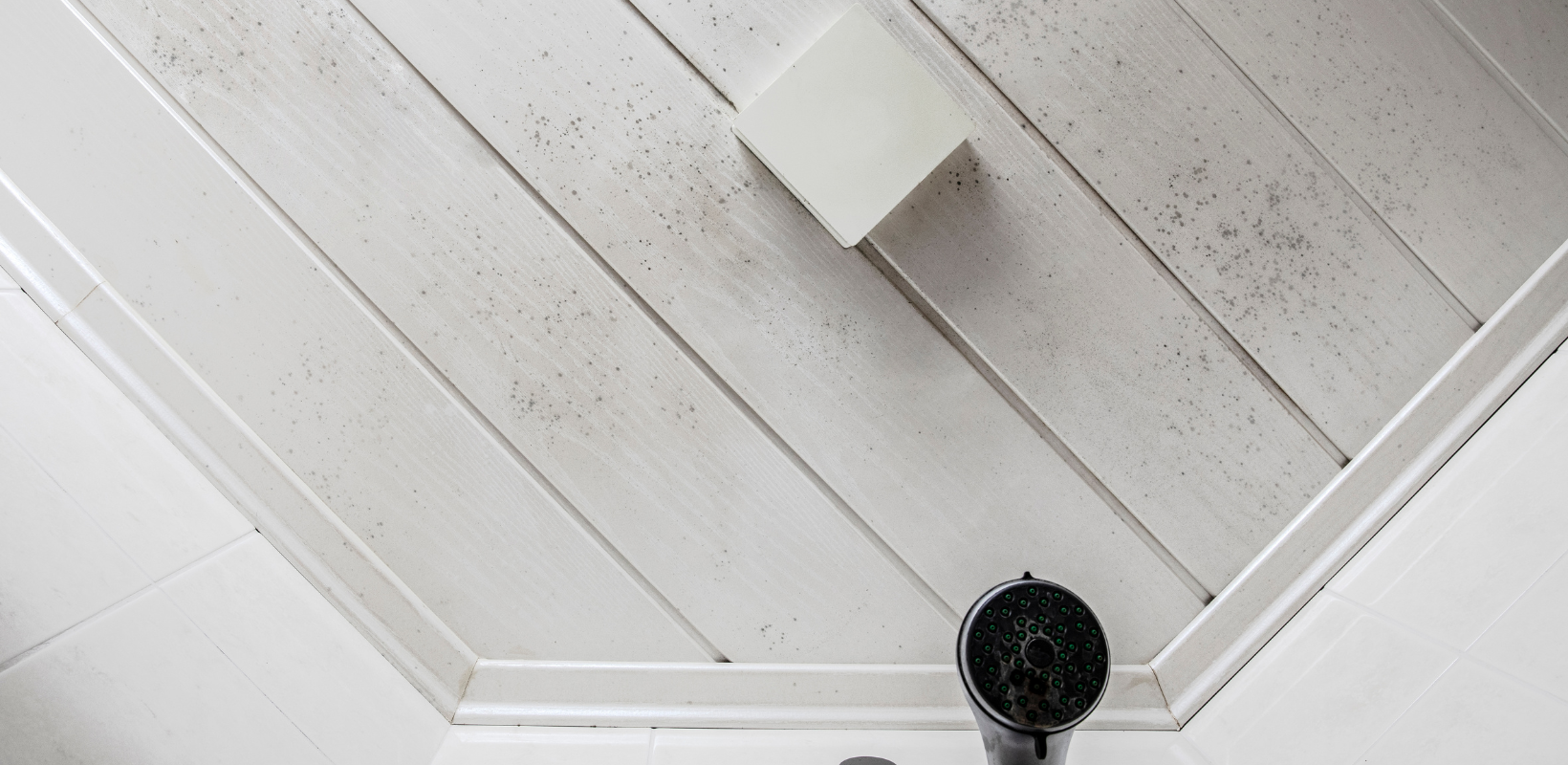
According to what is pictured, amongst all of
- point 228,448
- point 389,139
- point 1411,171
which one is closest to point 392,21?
point 389,139

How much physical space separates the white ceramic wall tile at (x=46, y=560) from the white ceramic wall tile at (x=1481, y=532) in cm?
105

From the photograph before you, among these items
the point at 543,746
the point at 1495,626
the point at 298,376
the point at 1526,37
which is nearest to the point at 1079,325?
the point at 1495,626

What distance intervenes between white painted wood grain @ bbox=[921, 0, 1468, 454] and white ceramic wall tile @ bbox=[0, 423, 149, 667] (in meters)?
0.84

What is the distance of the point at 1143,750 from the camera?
28.1 inches

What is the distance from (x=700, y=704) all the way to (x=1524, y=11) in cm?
101

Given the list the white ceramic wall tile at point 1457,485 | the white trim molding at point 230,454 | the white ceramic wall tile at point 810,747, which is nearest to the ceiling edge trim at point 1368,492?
the white ceramic wall tile at point 1457,485

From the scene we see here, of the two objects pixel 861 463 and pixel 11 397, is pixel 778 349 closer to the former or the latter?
pixel 861 463

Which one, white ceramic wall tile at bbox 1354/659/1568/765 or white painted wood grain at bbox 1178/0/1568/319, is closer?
white ceramic wall tile at bbox 1354/659/1568/765

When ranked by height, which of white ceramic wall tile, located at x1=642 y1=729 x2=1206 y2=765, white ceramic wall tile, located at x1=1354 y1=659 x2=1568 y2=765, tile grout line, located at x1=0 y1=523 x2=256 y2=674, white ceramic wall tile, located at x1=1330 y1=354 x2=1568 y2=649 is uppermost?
tile grout line, located at x1=0 y1=523 x2=256 y2=674

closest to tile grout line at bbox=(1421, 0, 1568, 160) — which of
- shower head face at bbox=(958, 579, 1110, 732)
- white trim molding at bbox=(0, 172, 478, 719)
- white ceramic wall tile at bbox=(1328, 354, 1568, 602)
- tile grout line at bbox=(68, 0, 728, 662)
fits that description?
white ceramic wall tile at bbox=(1328, 354, 1568, 602)

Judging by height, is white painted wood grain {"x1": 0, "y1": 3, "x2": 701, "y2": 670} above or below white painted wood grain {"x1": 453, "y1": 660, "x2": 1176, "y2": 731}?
above

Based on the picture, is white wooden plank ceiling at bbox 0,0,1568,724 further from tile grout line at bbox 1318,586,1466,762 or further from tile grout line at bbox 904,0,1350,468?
tile grout line at bbox 1318,586,1466,762

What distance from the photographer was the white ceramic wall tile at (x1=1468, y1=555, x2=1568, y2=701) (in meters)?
0.55

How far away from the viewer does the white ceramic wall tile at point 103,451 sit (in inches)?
24.6
